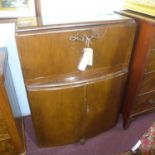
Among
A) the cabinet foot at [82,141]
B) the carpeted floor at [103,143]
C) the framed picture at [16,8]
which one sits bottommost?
the carpeted floor at [103,143]

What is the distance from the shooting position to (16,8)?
1145mm

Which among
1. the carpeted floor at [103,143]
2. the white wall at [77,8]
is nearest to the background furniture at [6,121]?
the carpeted floor at [103,143]

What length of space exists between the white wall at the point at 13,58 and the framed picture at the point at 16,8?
76 millimetres

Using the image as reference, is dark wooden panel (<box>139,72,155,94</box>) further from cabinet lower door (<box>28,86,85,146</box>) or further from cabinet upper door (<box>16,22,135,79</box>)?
cabinet lower door (<box>28,86,85,146</box>)

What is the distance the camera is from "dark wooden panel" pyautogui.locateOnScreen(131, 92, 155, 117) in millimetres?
1469

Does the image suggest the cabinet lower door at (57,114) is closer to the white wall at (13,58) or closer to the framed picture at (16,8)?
the white wall at (13,58)

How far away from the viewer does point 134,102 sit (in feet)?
4.75

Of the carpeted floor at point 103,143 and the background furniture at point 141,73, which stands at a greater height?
the background furniture at point 141,73

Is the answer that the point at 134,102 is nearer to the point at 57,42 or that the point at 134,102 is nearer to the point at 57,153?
the point at 57,153

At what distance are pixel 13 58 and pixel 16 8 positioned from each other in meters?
0.38

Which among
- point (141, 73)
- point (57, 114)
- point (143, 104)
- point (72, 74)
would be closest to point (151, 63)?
point (141, 73)

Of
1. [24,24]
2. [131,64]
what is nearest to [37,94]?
[24,24]

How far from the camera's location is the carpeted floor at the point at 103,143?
1448 mm

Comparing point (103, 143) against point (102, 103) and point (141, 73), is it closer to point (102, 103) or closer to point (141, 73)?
point (102, 103)
